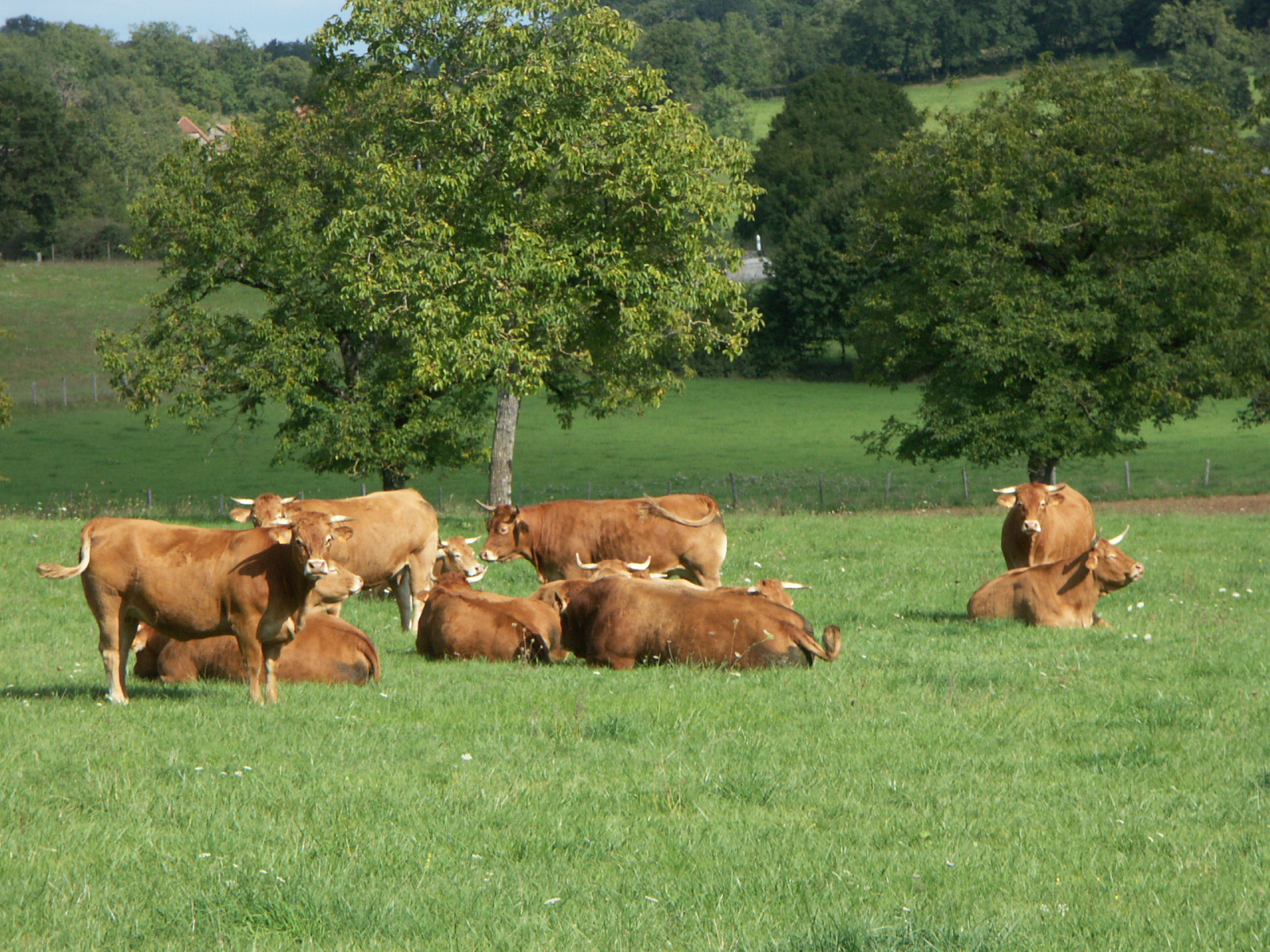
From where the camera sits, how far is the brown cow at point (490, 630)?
11.2m

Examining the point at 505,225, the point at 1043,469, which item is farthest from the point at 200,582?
the point at 1043,469

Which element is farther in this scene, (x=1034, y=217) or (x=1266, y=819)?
(x=1034, y=217)

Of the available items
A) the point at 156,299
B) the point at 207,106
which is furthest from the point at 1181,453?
the point at 207,106

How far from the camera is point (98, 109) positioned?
119500mm

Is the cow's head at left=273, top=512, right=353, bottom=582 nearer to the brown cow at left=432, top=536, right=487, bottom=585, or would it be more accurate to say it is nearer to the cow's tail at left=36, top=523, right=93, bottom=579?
the cow's tail at left=36, top=523, right=93, bottom=579

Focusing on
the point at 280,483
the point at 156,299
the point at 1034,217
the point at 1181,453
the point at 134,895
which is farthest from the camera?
the point at 1181,453

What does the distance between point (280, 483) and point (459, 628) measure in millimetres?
33601

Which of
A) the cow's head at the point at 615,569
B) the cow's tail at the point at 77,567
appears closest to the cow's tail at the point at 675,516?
the cow's head at the point at 615,569

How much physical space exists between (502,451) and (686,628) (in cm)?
1580

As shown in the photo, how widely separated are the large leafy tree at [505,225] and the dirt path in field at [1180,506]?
896 cm

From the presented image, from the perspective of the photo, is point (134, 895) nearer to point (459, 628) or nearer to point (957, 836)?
point (957, 836)

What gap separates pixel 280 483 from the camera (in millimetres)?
43281

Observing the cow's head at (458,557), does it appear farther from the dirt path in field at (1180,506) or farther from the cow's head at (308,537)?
the dirt path in field at (1180,506)

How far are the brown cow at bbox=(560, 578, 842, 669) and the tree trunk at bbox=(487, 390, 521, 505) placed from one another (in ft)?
47.6
